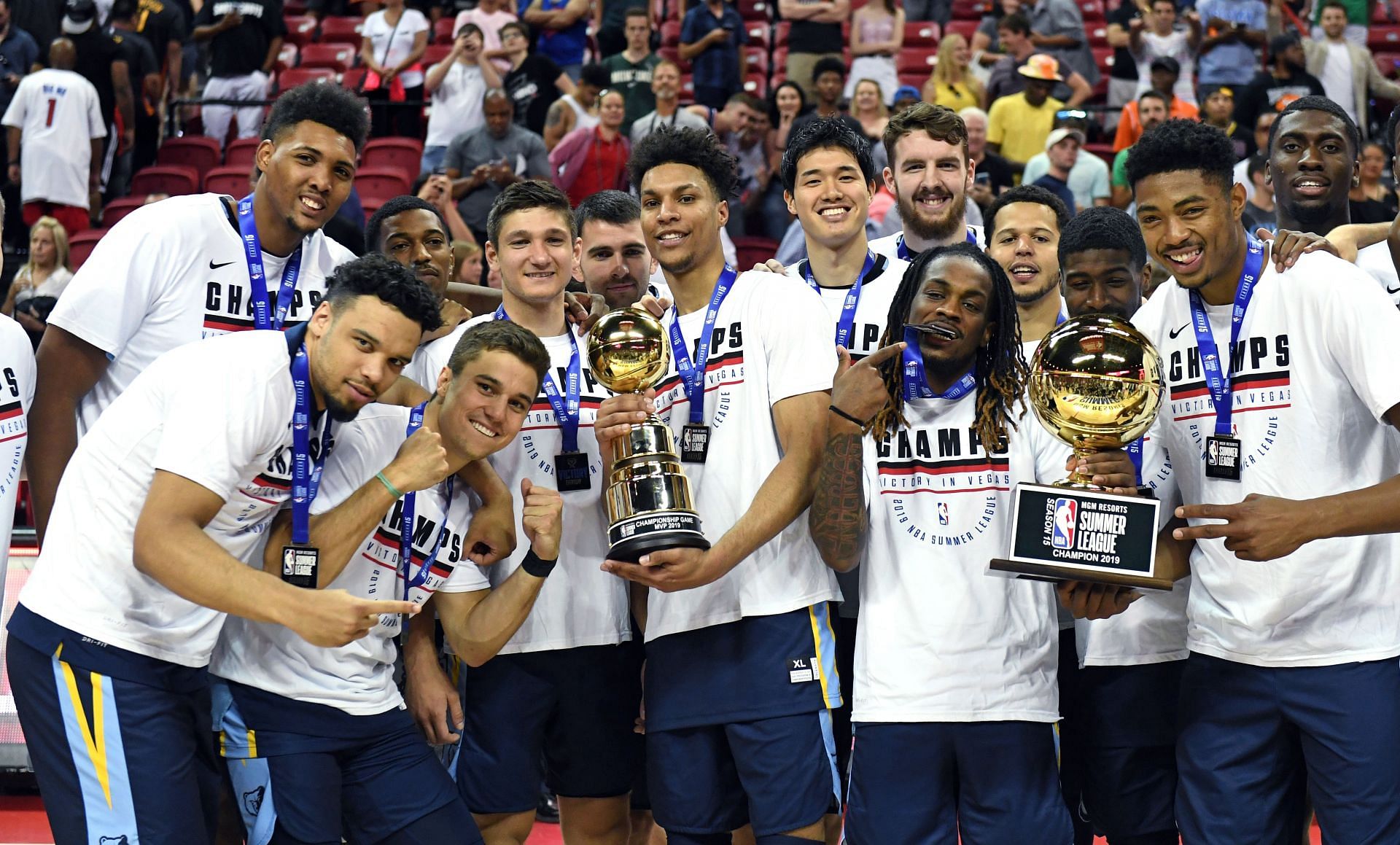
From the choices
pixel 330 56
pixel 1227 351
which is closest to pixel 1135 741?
pixel 1227 351

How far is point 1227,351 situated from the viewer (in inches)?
147

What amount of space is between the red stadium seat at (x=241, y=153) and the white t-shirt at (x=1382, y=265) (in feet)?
31.9

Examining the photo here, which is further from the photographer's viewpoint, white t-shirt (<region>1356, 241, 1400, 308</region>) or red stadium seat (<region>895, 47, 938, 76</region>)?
red stadium seat (<region>895, 47, 938, 76</region>)

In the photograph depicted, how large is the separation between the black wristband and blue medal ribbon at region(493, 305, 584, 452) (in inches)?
15.9

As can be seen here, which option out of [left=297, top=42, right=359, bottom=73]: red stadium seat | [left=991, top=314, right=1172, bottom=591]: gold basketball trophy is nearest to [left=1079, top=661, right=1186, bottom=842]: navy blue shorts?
[left=991, top=314, right=1172, bottom=591]: gold basketball trophy

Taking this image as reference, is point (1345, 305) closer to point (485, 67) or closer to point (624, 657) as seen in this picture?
point (624, 657)

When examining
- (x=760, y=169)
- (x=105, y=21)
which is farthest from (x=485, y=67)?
(x=105, y=21)

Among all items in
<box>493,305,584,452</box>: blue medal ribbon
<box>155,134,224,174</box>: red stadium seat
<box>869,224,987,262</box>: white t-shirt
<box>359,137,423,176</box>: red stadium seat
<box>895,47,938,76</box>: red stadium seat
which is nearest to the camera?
<box>493,305,584,452</box>: blue medal ribbon

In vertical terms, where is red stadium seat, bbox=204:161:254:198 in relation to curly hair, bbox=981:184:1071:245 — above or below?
above

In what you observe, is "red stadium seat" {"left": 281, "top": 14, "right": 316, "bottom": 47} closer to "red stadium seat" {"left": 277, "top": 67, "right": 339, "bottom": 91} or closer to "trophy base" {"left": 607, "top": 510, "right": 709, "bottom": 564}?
"red stadium seat" {"left": 277, "top": 67, "right": 339, "bottom": 91}

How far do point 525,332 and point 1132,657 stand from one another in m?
1.99

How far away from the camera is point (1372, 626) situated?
3592 millimetres

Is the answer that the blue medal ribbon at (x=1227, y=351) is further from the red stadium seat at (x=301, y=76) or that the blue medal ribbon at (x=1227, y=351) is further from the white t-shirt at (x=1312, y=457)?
the red stadium seat at (x=301, y=76)

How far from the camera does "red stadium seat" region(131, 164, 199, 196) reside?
11.9 m
